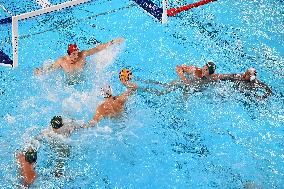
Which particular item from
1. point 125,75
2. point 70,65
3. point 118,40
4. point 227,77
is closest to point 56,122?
point 125,75

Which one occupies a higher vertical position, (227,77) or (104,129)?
(227,77)

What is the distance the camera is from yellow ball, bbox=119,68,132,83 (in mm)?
9898

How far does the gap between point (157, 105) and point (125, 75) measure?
105 centimetres

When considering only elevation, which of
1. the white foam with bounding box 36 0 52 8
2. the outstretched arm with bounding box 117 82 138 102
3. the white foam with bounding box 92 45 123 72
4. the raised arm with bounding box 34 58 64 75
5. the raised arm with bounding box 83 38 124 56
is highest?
the white foam with bounding box 36 0 52 8

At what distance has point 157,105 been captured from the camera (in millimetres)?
9562

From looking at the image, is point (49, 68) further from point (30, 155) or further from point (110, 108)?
point (30, 155)

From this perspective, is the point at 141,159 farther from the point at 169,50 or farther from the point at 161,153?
the point at 169,50

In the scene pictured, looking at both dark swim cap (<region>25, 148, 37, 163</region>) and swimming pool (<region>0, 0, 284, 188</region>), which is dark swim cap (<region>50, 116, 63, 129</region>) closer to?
swimming pool (<region>0, 0, 284, 188</region>)

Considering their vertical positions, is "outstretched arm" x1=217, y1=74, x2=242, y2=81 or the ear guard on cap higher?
the ear guard on cap

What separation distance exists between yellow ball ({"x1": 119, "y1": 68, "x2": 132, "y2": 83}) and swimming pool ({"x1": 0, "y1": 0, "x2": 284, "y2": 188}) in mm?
177

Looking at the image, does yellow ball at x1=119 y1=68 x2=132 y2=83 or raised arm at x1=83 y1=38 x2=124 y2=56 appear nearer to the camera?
Answer: yellow ball at x1=119 y1=68 x2=132 y2=83

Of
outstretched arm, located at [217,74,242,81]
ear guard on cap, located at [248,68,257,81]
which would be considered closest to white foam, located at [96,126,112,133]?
outstretched arm, located at [217,74,242,81]

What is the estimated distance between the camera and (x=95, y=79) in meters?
10.3

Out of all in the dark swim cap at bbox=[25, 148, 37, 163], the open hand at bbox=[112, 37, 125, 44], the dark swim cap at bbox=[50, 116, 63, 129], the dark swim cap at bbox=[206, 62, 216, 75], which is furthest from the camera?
the open hand at bbox=[112, 37, 125, 44]
